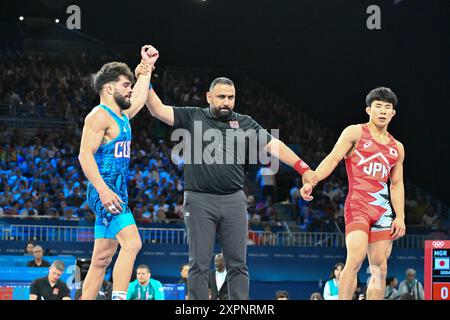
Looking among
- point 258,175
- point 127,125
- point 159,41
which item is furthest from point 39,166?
point 127,125

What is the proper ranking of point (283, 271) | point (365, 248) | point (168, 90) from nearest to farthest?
point (365, 248), point (283, 271), point (168, 90)

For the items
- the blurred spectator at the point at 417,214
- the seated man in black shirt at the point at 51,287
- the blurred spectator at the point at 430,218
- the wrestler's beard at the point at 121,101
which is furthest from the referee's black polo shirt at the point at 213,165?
the blurred spectator at the point at 417,214

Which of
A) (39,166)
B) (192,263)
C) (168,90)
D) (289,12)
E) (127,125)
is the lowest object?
(192,263)

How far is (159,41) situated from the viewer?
25469mm

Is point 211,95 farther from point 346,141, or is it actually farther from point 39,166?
point 39,166

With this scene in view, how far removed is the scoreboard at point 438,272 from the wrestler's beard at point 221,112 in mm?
4075

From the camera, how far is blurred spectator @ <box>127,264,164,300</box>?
35.0 feet

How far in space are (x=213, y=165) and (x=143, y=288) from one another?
4.92m

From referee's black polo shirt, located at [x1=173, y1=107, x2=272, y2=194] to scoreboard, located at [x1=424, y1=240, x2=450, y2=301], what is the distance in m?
3.64

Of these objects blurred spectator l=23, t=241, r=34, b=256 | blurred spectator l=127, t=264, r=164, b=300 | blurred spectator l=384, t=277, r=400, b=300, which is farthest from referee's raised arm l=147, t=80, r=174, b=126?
blurred spectator l=384, t=277, r=400, b=300

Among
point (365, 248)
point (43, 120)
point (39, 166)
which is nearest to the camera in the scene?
point (365, 248)

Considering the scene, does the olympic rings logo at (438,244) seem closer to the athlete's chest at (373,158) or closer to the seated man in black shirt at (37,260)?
the athlete's chest at (373,158)

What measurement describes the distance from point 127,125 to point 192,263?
1295 mm

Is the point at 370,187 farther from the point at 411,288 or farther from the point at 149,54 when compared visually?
the point at 411,288
